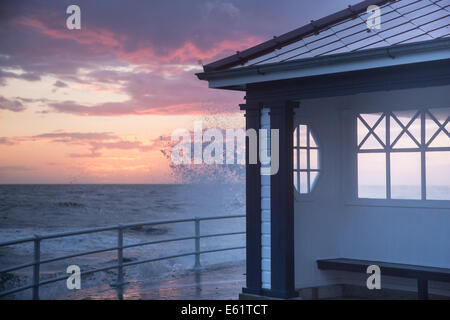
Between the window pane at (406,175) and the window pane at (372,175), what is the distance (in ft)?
0.41

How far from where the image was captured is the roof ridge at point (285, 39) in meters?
7.29

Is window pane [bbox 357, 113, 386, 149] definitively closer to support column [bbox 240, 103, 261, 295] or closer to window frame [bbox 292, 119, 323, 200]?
window frame [bbox 292, 119, 323, 200]

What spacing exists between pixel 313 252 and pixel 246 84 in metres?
2.12

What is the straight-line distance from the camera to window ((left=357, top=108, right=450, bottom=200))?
23.2 ft

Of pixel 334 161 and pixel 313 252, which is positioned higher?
pixel 334 161

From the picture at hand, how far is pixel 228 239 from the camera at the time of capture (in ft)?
110

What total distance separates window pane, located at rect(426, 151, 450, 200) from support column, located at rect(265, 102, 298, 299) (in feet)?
5.17

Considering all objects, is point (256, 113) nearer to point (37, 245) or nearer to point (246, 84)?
point (246, 84)

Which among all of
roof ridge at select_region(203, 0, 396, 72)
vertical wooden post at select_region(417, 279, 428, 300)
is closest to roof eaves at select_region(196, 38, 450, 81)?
roof ridge at select_region(203, 0, 396, 72)

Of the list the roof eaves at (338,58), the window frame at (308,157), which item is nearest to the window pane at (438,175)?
the window frame at (308,157)

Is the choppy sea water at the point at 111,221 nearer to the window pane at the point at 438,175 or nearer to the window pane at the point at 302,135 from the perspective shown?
the window pane at the point at 302,135

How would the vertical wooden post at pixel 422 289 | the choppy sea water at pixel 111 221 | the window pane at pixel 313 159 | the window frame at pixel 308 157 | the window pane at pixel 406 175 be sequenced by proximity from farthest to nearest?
the choppy sea water at pixel 111 221 < the window pane at pixel 313 159 < the window frame at pixel 308 157 < the window pane at pixel 406 175 < the vertical wooden post at pixel 422 289

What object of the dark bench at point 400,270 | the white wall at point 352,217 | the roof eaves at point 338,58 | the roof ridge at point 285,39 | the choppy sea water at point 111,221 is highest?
the roof ridge at point 285,39
